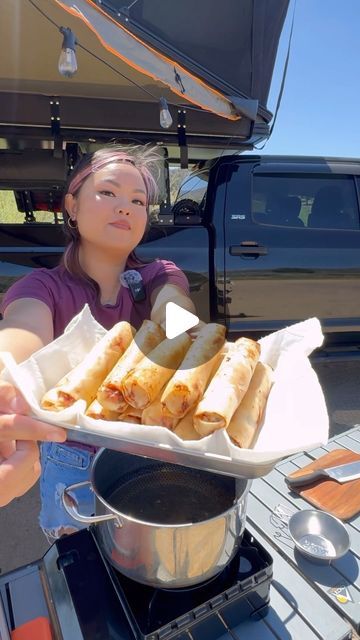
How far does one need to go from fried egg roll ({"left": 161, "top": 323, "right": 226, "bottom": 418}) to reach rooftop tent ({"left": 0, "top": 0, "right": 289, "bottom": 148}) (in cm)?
183

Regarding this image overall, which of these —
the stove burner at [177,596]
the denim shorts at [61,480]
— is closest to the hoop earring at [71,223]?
the denim shorts at [61,480]

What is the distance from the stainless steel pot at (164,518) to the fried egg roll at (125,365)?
0.16m

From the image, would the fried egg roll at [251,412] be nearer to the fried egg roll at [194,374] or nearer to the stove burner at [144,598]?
the fried egg roll at [194,374]

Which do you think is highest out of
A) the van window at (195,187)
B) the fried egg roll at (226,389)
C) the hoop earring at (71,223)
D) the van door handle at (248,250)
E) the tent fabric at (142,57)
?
the tent fabric at (142,57)

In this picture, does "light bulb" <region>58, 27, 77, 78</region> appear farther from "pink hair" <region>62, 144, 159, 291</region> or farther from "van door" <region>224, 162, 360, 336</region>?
"van door" <region>224, 162, 360, 336</region>

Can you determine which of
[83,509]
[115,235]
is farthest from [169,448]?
[115,235]

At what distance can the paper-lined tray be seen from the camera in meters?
0.81

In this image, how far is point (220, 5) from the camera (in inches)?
109

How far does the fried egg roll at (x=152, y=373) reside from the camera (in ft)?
2.97

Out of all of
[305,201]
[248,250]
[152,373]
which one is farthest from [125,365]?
[305,201]

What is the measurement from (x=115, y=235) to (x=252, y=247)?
2093mm

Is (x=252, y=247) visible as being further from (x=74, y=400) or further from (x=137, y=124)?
(x=74, y=400)

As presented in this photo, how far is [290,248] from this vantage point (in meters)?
3.49

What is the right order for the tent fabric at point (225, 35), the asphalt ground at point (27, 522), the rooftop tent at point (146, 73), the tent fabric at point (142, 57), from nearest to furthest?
1. the tent fabric at point (142, 57)
2. the asphalt ground at point (27, 522)
3. the rooftop tent at point (146, 73)
4. the tent fabric at point (225, 35)
